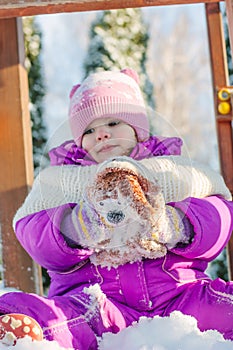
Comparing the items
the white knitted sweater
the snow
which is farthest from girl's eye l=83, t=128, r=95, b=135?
the snow

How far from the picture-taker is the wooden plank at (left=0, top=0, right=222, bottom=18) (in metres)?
1.53

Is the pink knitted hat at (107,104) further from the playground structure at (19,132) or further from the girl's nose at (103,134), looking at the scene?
the playground structure at (19,132)

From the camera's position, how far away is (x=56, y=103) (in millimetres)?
9516

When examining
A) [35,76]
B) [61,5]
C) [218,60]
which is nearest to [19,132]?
[61,5]

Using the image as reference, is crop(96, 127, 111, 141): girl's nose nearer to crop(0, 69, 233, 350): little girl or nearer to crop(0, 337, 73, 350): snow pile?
crop(0, 69, 233, 350): little girl

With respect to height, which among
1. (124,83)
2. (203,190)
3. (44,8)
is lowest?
(203,190)

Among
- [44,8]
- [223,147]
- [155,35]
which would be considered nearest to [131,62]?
[223,147]

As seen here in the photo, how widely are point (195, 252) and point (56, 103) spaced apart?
8120 mm

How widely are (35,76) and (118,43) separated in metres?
0.85

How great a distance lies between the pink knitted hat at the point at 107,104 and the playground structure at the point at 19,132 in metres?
0.34

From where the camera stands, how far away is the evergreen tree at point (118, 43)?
208 inches

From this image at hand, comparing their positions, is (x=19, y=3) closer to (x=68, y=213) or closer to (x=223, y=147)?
(x=68, y=213)

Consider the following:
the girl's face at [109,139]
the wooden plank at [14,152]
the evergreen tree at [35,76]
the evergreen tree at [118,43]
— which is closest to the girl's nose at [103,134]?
the girl's face at [109,139]

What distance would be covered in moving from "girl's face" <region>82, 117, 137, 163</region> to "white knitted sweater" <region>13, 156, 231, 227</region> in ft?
0.20
